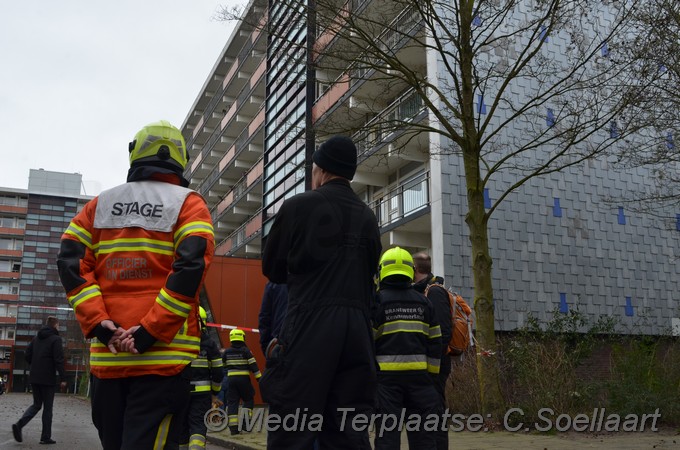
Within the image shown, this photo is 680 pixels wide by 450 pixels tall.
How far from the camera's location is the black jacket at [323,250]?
11.6ft

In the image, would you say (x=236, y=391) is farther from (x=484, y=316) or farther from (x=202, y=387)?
(x=484, y=316)

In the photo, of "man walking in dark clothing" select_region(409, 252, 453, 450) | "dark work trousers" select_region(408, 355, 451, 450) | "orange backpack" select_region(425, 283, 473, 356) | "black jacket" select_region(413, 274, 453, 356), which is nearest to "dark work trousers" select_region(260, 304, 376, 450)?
"dark work trousers" select_region(408, 355, 451, 450)

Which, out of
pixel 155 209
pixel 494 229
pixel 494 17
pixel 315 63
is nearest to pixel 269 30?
pixel 315 63

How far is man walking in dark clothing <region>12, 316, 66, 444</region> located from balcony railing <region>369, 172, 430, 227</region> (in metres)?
12.2

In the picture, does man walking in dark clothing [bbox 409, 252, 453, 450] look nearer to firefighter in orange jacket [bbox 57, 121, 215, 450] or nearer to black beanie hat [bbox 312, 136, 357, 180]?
black beanie hat [bbox 312, 136, 357, 180]

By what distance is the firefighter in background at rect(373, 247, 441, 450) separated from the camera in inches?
218

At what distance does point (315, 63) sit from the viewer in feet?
47.3

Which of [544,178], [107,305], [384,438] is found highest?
[544,178]

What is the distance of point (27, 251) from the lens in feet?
399

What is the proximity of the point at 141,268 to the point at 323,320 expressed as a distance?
921 millimetres

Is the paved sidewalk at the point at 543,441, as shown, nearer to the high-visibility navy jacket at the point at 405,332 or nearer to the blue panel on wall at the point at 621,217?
the high-visibility navy jacket at the point at 405,332

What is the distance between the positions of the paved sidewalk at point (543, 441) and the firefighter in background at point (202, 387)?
1.66 m

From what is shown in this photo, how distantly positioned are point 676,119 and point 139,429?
39.8ft

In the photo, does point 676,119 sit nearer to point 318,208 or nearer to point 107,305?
point 318,208
